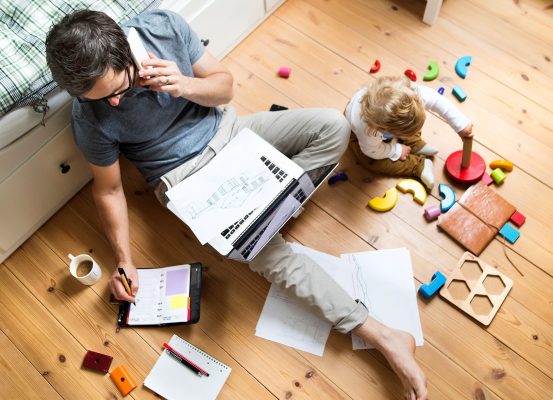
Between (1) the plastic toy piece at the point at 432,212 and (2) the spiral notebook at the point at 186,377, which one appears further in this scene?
(1) the plastic toy piece at the point at 432,212

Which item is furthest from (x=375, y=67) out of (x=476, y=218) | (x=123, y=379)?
(x=123, y=379)

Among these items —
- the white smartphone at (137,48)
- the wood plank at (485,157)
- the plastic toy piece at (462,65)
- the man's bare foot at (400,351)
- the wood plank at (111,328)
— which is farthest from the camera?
the plastic toy piece at (462,65)

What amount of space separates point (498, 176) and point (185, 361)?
1061 millimetres

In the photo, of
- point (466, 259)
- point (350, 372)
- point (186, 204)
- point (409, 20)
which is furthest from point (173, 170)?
point (409, 20)

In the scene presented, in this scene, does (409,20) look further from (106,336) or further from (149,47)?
(106,336)

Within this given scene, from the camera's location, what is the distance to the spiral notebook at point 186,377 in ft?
4.24

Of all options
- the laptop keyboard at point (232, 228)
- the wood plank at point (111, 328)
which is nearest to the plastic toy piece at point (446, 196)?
the laptop keyboard at point (232, 228)

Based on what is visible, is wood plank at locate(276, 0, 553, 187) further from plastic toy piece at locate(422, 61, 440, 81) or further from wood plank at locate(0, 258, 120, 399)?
wood plank at locate(0, 258, 120, 399)

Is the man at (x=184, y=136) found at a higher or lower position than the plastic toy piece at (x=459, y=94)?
higher

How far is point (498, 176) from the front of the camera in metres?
1.47

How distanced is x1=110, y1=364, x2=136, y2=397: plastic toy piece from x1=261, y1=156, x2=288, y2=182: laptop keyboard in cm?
67

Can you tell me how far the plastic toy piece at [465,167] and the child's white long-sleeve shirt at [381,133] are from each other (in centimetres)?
14

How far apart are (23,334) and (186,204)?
25.2 inches

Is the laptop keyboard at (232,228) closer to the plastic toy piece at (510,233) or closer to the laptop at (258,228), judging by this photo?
the laptop at (258,228)
